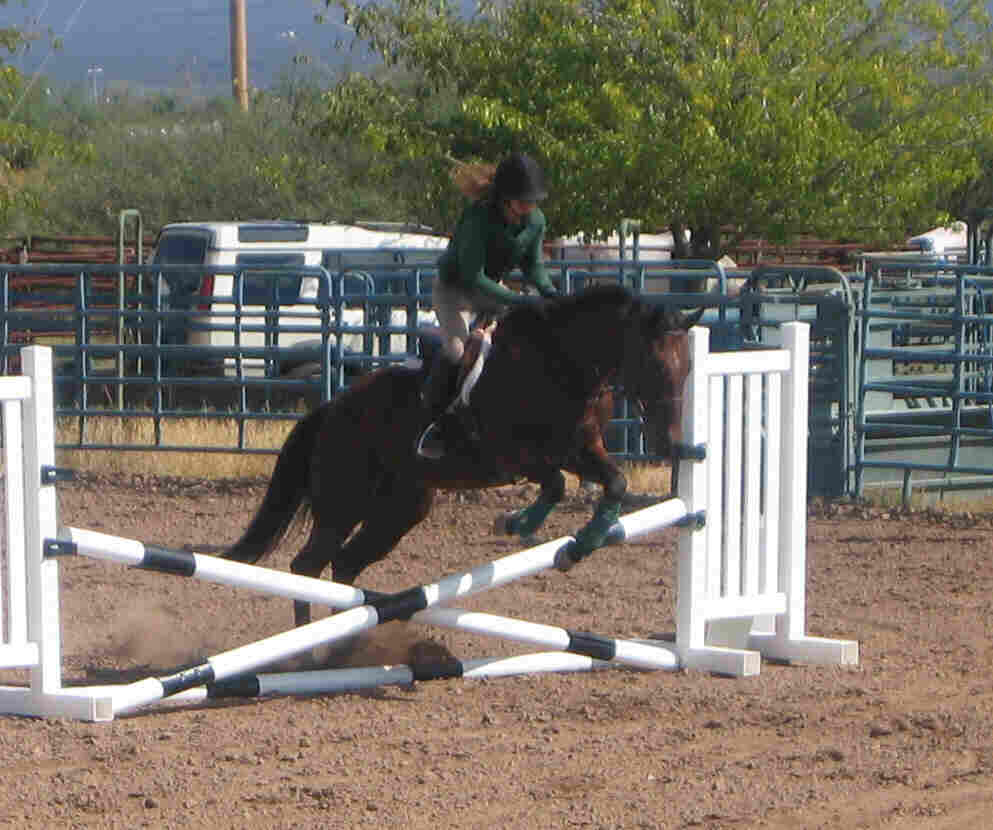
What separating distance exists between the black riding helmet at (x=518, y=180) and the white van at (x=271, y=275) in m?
6.93

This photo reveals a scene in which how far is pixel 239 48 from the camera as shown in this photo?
3550 centimetres

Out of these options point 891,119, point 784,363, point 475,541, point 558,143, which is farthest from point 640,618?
point 891,119

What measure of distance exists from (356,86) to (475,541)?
8.92 meters

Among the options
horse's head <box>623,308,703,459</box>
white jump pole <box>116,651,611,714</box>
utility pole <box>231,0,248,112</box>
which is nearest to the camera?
white jump pole <box>116,651,611,714</box>

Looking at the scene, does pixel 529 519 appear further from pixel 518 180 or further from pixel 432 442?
pixel 518 180

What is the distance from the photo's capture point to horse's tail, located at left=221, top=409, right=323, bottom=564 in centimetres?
845

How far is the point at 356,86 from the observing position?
19.6 m

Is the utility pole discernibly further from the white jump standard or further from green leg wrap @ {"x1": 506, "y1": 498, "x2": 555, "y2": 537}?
green leg wrap @ {"x1": 506, "y1": 498, "x2": 555, "y2": 537}

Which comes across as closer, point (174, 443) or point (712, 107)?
point (174, 443)

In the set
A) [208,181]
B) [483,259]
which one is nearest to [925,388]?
[483,259]

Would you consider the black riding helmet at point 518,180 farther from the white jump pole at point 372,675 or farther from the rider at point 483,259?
the white jump pole at point 372,675

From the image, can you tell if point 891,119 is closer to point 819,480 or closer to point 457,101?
point 457,101

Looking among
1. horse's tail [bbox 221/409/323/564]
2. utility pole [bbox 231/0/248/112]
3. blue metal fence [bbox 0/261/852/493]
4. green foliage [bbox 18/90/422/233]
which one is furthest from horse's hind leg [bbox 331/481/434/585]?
utility pole [bbox 231/0/248/112]

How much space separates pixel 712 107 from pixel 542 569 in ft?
34.0
